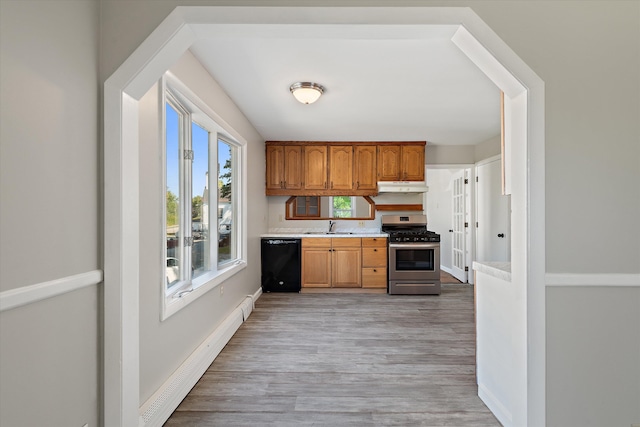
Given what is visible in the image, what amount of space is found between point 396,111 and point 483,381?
281 cm

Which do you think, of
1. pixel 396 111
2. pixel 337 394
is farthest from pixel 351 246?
pixel 337 394

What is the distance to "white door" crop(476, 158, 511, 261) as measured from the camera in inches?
179

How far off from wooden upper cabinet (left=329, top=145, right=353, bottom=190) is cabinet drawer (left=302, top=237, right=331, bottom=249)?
92cm

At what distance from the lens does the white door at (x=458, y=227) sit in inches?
224

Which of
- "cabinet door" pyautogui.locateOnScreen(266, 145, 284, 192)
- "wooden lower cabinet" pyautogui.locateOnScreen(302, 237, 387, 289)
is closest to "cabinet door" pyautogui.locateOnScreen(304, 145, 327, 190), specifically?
"cabinet door" pyautogui.locateOnScreen(266, 145, 284, 192)

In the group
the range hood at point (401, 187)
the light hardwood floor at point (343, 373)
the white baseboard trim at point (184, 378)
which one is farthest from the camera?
the range hood at point (401, 187)

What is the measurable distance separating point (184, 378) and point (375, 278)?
3.33 m

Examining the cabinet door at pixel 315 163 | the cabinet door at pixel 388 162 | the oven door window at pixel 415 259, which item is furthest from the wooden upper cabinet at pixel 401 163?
the oven door window at pixel 415 259

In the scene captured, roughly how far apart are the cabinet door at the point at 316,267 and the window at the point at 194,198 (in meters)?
1.37
